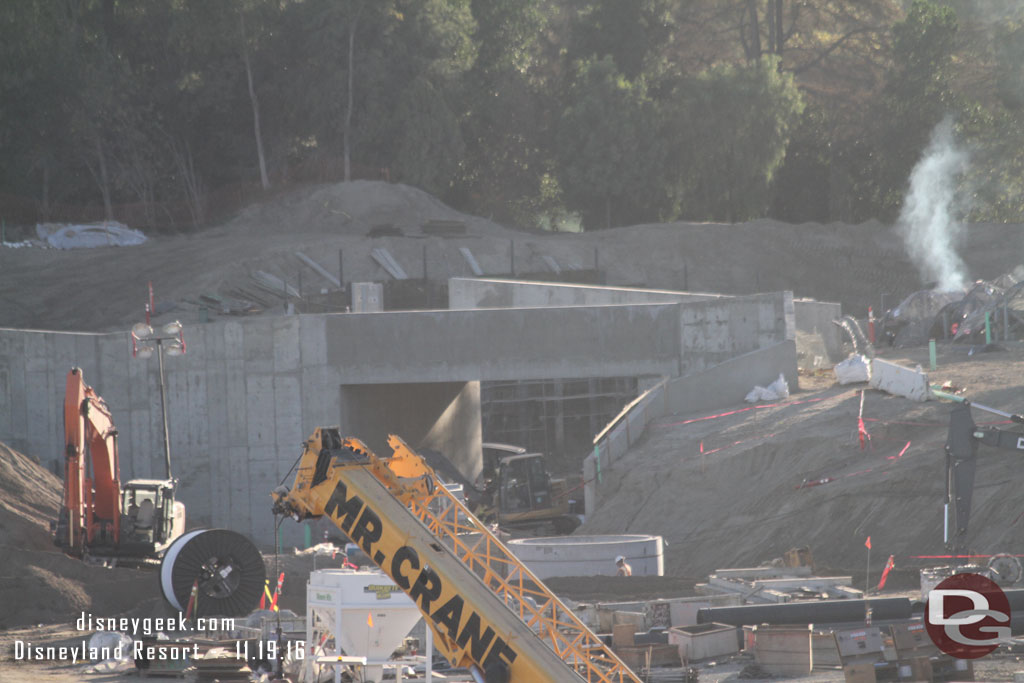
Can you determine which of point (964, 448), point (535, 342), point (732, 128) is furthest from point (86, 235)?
point (964, 448)

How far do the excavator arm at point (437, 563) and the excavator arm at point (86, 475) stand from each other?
1092 centimetres

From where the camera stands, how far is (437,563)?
1247 centimetres

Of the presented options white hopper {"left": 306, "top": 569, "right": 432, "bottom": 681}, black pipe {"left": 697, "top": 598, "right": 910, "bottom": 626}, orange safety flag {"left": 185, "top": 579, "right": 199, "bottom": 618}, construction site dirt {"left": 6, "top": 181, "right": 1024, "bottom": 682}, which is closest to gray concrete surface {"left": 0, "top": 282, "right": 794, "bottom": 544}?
construction site dirt {"left": 6, "top": 181, "right": 1024, "bottom": 682}

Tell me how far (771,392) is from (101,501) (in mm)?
16599

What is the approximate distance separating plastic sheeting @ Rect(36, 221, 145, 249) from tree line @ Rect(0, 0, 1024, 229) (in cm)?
294

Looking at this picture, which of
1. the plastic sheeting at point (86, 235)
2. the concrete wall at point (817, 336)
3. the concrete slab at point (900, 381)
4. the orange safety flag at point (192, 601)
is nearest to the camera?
the orange safety flag at point (192, 601)

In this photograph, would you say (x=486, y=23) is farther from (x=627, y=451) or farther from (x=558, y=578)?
(x=558, y=578)

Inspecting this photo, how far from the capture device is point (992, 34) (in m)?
68.7

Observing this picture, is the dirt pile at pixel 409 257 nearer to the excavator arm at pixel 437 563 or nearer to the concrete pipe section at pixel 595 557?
the concrete pipe section at pixel 595 557

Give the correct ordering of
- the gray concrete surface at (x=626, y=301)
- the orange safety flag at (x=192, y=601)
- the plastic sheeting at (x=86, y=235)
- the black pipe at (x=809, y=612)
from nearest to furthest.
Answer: the black pipe at (x=809, y=612) < the orange safety flag at (x=192, y=601) < the gray concrete surface at (x=626, y=301) < the plastic sheeting at (x=86, y=235)

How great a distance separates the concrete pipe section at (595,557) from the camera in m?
26.2

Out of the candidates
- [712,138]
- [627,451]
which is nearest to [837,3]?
[712,138]

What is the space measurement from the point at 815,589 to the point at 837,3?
63.5m

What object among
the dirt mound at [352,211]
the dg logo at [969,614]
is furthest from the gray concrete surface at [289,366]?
the dirt mound at [352,211]
